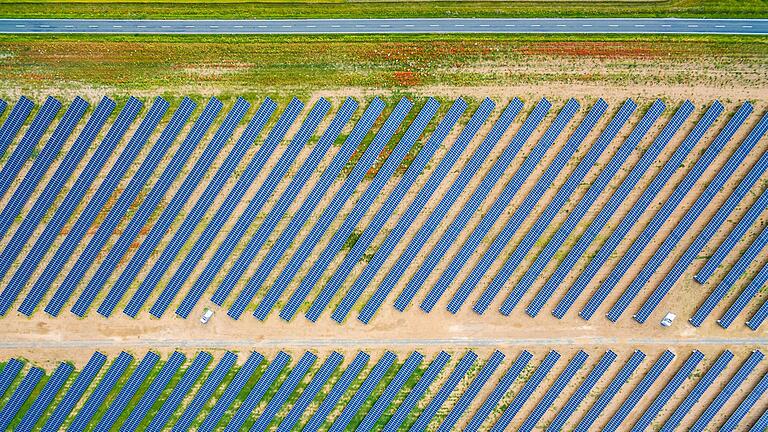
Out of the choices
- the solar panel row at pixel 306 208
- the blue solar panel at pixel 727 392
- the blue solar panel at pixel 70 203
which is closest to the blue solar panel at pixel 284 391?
the solar panel row at pixel 306 208

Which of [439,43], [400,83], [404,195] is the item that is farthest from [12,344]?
[439,43]

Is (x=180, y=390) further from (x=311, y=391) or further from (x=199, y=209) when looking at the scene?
(x=199, y=209)

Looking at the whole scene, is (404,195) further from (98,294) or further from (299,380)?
(98,294)

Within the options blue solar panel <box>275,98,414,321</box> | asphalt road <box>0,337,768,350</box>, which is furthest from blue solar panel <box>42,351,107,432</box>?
blue solar panel <box>275,98,414,321</box>

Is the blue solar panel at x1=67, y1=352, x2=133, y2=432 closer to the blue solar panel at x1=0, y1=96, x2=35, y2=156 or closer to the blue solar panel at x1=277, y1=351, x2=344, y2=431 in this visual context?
the blue solar panel at x1=277, y1=351, x2=344, y2=431

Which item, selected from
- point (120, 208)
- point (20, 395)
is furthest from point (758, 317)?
point (20, 395)

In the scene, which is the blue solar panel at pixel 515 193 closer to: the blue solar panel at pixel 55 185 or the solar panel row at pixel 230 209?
the solar panel row at pixel 230 209
